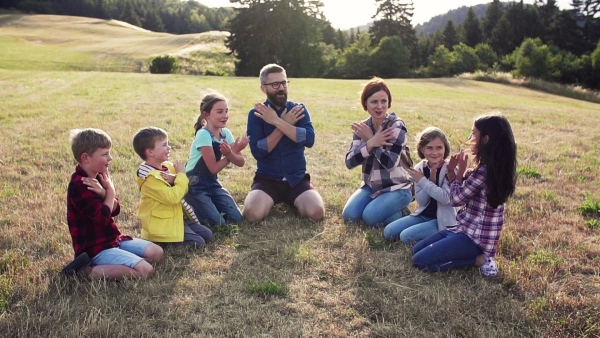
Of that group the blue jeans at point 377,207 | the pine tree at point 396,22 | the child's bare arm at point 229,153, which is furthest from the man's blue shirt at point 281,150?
the pine tree at point 396,22

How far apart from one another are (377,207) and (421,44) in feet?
262

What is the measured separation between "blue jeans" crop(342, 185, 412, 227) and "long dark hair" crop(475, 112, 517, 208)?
1.59 metres

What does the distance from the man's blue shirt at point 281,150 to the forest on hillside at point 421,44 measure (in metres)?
48.9

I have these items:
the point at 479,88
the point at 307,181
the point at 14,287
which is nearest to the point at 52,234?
the point at 14,287

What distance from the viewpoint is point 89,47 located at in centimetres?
5997

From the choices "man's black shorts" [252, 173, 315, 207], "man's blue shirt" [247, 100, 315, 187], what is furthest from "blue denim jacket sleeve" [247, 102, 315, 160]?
"man's black shorts" [252, 173, 315, 207]

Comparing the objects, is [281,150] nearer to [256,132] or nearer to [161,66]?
[256,132]

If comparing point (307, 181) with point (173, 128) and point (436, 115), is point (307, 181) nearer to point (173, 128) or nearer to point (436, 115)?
point (173, 128)

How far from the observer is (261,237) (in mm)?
5207

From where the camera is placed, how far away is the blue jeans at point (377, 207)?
5473 mm

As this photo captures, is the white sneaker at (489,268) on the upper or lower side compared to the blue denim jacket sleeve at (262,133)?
lower

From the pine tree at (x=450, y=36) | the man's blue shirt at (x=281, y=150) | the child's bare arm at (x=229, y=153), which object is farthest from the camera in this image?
the pine tree at (x=450, y=36)

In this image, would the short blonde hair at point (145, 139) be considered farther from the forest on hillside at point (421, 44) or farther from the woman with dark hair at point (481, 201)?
the forest on hillside at point (421, 44)

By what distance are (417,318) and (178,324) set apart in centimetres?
185
